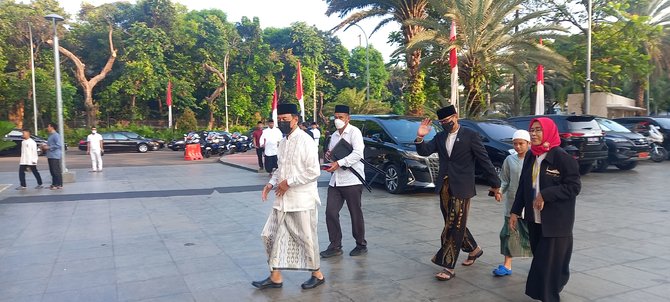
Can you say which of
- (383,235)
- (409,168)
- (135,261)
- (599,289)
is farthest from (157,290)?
(409,168)

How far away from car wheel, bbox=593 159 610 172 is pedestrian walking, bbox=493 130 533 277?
10.2 meters

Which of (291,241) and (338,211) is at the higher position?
(338,211)

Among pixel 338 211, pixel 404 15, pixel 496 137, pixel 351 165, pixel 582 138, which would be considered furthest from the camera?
pixel 404 15

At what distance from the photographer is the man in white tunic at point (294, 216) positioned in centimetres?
461

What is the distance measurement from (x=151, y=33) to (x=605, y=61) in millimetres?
33534

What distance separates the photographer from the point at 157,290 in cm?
471

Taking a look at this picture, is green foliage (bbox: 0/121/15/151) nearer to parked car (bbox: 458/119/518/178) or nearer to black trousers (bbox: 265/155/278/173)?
black trousers (bbox: 265/155/278/173)

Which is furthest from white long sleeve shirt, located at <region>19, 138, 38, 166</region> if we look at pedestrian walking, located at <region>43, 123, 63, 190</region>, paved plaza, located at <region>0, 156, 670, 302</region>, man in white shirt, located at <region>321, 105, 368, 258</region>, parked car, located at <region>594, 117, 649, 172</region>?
parked car, located at <region>594, 117, 649, 172</region>

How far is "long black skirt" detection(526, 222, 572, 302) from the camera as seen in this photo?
3.95 metres

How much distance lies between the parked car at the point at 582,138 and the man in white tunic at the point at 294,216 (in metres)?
8.82

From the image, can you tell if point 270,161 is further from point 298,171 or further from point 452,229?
point 452,229

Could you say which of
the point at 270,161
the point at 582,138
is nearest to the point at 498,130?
the point at 582,138

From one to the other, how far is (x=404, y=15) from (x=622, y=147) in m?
10.5

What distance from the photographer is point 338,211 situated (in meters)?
5.82
